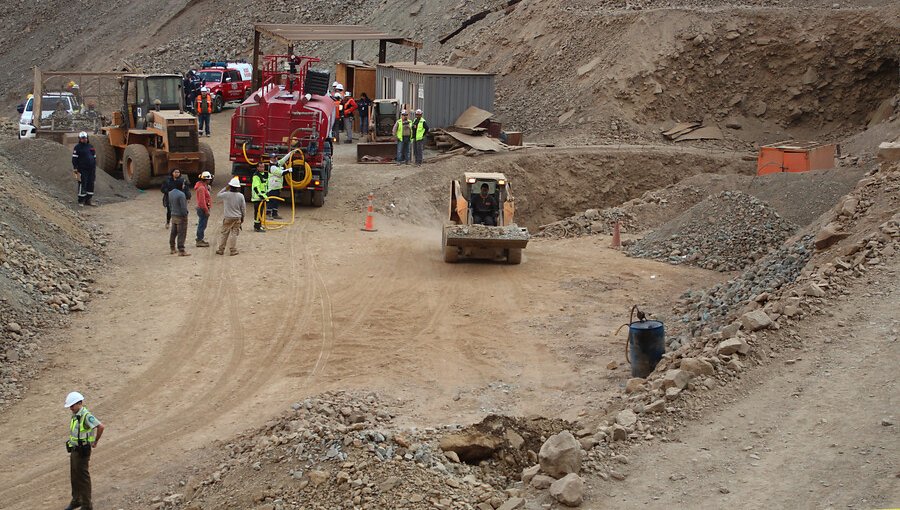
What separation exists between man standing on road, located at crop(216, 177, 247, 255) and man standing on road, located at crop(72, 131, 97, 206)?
17.1 feet

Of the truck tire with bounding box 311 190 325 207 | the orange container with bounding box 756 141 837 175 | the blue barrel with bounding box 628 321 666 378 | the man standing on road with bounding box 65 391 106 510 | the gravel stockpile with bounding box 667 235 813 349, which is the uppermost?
the orange container with bounding box 756 141 837 175

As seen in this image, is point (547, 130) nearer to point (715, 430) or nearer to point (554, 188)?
point (554, 188)

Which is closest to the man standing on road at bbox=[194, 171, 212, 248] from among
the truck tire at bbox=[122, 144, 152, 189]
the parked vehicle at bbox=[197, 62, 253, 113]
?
the truck tire at bbox=[122, 144, 152, 189]

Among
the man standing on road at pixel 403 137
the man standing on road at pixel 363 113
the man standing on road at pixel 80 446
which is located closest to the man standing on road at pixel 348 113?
the man standing on road at pixel 363 113

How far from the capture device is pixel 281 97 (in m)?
25.4

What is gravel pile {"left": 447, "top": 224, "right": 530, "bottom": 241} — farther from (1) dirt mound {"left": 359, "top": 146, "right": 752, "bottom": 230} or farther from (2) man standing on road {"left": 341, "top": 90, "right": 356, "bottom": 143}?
(2) man standing on road {"left": 341, "top": 90, "right": 356, "bottom": 143}

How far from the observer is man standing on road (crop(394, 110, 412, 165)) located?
97.6 feet

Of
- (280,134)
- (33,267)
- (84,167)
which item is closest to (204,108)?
(280,134)

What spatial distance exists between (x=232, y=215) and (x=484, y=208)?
4892mm

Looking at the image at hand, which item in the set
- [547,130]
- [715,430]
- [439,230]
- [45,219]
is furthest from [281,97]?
[715,430]

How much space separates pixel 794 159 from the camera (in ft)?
88.6

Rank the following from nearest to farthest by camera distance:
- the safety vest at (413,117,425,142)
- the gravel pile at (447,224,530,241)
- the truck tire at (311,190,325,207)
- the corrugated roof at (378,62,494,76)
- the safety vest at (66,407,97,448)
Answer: the safety vest at (66,407,97,448)
the gravel pile at (447,224,530,241)
the truck tire at (311,190,325,207)
the safety vest at (413,117,425,142)
the corrugated roof at (378,62,494,76)

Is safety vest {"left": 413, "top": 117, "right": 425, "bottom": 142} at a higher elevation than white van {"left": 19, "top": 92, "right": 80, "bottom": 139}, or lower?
lower

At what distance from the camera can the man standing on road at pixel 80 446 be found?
10922 mm
